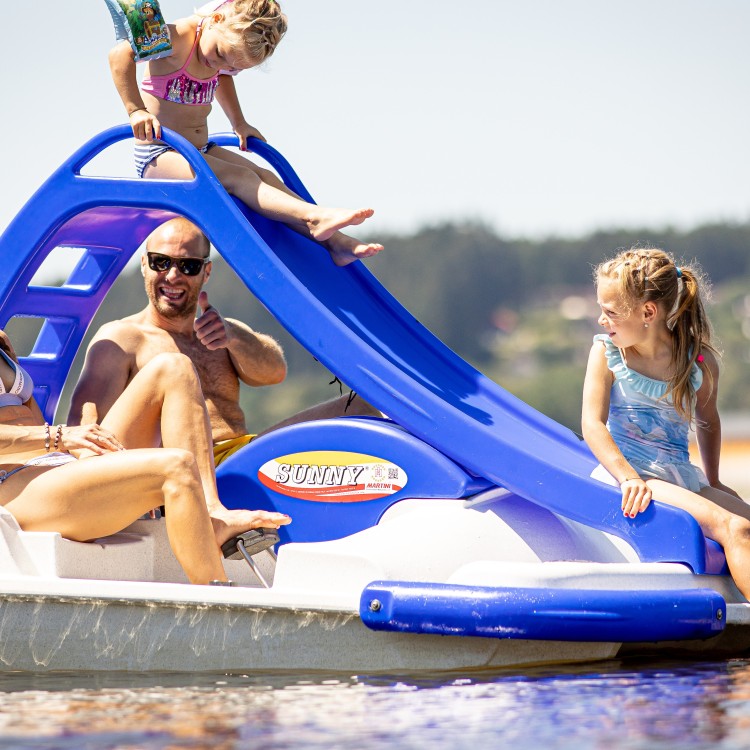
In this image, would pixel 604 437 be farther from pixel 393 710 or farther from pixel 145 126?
pixel 145 126

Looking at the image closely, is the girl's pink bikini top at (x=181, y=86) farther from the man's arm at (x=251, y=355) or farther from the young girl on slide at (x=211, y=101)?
the man's arm at (x=251, y=355)

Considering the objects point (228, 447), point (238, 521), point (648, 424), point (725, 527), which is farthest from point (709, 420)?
point (228, 447)

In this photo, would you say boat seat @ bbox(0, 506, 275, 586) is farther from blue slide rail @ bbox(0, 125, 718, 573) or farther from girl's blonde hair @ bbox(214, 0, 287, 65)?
girl's blonde hair @ bbox(214, 0, 287, 65)

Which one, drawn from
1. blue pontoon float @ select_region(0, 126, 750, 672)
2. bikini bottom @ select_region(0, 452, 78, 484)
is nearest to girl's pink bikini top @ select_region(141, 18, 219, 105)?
blue pontoon float @ select_region(0, 126, 750, 672)

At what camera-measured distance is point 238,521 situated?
16.9 ft

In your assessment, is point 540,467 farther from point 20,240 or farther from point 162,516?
point 20,240

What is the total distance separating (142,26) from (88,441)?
5.88 ft

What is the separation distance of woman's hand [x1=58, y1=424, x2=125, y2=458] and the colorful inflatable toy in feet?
5.38

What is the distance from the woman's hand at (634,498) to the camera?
496cm

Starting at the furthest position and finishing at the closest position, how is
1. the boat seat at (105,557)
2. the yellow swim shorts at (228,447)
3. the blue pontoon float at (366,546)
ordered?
the yellow swim shorts at (228,447)
the boat seat at (105,557)
the blue pontoon float at (366,546)

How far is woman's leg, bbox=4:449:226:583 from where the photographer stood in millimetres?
4992

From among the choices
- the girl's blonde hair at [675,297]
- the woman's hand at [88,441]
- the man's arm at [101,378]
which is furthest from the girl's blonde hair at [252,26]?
the woman's hand at [88,441]

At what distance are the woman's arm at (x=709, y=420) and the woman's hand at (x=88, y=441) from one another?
6.97 feet

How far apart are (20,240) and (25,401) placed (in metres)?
0.78
